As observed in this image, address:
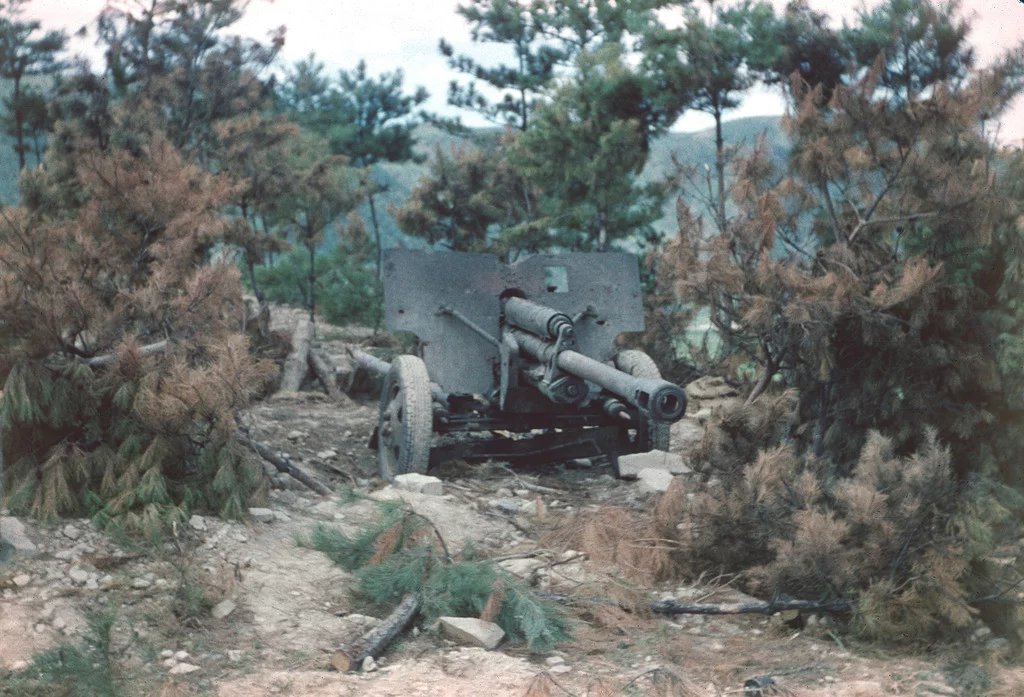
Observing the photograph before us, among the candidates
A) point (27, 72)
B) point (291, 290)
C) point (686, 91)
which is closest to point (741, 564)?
point (27, 72)

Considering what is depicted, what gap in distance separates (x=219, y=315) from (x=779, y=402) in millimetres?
3033

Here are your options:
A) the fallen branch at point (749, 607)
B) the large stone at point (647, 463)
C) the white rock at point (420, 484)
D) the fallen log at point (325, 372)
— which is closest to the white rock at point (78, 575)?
the fallen branch at point (749, 607)

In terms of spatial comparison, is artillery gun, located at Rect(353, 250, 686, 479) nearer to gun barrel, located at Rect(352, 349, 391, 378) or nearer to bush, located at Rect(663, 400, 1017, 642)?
gun barrel, located at Rect(352, 349, 391, 378)

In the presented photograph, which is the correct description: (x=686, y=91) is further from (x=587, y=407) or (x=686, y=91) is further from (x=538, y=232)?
(x=587, y=407)

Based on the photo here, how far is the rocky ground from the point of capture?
12.0 ft

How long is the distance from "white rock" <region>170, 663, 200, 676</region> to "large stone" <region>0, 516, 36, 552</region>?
1.12 meters

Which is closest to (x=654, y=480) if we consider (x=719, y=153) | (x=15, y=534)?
(x=15, y=534)

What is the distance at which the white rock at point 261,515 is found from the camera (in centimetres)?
548

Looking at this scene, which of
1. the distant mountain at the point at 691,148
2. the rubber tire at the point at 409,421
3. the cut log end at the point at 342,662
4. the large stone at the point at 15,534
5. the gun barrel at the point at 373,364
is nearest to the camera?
the cut log end at the point at 342,662

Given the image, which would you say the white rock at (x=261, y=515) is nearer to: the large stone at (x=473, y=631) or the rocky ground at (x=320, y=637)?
the rocky ground at (x=320, y=637)

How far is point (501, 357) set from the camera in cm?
731

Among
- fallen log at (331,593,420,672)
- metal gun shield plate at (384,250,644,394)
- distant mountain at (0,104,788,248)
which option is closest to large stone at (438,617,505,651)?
fallen log at (331,593,420,672)

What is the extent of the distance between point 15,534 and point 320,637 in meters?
1.45

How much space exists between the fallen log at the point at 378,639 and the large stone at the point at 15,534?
4.93 feet
